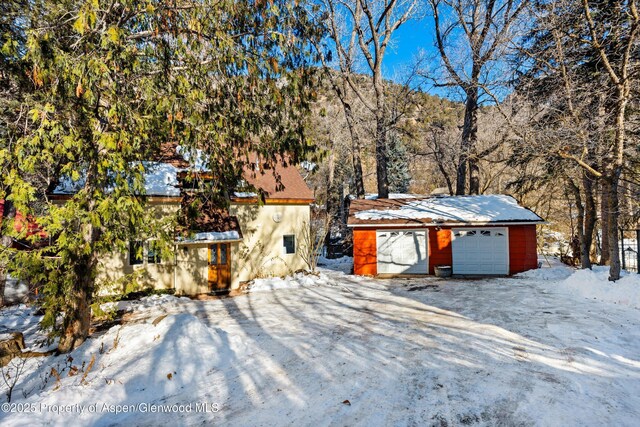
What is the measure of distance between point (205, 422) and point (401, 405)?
2505 millimetres

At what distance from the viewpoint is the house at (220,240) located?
11891 millimetres

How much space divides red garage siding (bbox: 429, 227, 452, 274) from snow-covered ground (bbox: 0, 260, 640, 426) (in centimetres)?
588

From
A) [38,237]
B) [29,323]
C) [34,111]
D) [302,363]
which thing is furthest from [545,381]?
[29,323]

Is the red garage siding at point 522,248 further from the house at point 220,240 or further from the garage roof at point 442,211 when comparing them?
the house at point 220,240

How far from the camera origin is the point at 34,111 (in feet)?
14.8

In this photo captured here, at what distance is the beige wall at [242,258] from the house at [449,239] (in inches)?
122

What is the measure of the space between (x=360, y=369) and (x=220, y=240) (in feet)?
28.1

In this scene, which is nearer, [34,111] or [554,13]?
[34,111]

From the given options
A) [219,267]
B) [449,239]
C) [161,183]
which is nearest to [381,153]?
[449,239]

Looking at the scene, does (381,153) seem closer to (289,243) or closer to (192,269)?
(289,243)

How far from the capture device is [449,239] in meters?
15.1

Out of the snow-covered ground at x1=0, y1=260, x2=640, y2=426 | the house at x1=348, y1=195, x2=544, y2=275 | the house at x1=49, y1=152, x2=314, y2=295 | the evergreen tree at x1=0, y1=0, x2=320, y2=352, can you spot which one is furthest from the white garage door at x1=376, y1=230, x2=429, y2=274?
the evergreen tree at x1=0, y1=0, x2=320, y2=352

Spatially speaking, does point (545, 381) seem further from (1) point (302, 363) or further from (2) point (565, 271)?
(2) point (565, 271)

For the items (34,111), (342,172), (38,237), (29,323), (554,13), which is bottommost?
(29,323)
